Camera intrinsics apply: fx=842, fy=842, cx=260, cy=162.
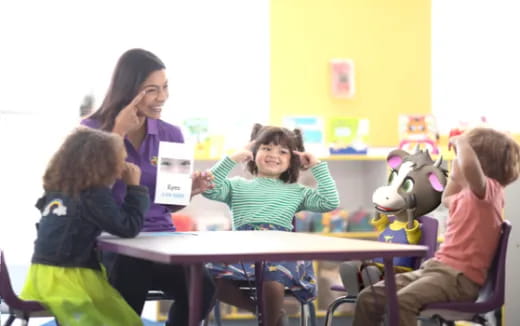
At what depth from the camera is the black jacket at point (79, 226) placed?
234 cm

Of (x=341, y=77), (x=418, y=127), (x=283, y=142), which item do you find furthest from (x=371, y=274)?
(x=341, y=77)

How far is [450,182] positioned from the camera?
9.49 ft

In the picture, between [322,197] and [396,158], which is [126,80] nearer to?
[322,197]

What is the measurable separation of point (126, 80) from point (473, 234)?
126 cm

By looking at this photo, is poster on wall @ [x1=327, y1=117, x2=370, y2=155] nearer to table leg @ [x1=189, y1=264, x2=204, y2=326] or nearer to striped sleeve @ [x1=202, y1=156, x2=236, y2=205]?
striped sleeve @ [x1=202, y1=156, x2=236, y2=205]

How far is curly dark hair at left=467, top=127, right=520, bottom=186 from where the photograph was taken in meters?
2.77

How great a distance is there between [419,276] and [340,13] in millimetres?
2751

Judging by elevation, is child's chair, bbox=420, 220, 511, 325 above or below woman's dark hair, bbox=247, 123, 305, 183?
below

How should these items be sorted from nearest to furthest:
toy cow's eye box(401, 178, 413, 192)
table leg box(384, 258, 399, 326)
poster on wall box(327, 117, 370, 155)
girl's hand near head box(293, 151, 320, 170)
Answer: table leg box(384, 258, 399, 326)
toy cow's eye box(401, 178, 413, 192)
girl's hand near head box(293, 151, 320, 170)
poster on wall box(327, 117, 370, 155)

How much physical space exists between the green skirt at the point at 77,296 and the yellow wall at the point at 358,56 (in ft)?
8.91

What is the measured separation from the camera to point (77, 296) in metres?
2.29

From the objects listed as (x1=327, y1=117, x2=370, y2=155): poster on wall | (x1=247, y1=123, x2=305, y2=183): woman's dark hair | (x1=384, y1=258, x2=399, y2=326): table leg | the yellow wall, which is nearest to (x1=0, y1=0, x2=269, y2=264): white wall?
the yellow wall

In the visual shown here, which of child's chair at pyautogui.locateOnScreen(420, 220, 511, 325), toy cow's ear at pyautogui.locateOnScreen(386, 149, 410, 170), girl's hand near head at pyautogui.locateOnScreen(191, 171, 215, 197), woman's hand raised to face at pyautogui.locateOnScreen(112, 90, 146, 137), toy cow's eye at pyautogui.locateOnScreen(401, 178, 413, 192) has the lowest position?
child's chair at pyautogui.locateOnScreen(420, 220, 511, 325)

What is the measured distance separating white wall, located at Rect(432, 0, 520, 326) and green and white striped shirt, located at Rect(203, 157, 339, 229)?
81.8 inches
